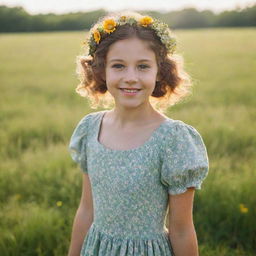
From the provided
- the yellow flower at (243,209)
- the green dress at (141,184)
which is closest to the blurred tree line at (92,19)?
the yellow flower at (243,209)

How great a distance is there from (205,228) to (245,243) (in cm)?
28

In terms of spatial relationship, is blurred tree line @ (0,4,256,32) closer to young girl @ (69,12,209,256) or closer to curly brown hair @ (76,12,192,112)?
curly brown hair @ (76,12,192,112)

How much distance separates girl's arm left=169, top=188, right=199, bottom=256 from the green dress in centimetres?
4

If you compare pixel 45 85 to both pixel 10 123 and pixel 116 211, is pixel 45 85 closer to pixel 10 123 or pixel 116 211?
pixel 10 123

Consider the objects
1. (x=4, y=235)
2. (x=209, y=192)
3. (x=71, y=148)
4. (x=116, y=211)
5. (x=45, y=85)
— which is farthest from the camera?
(x=45, y=85)

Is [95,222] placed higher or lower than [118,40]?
lower

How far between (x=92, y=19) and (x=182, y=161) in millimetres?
46006

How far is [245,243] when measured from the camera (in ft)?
9.09

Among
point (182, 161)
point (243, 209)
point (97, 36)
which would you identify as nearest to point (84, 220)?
point (182, 161)

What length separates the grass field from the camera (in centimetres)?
276

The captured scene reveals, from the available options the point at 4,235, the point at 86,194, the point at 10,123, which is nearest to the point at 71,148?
the point at 86,194

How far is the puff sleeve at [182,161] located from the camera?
1.66 metres

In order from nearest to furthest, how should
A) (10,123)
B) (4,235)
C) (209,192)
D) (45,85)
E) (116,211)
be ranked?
(116,211), (4,235), (209,192), (10,123), (45,85)

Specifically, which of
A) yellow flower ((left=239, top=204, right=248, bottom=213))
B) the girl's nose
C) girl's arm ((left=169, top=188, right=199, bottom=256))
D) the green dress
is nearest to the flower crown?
the girl's nose
